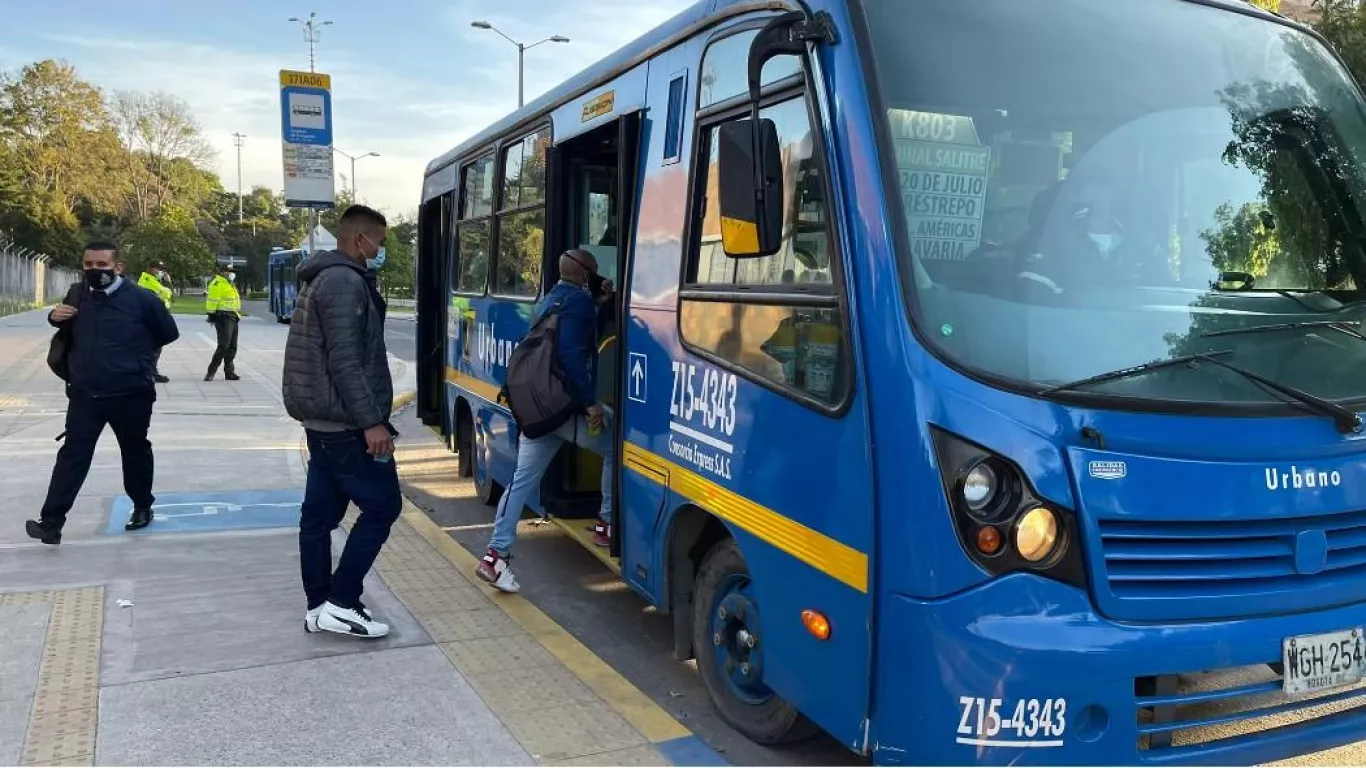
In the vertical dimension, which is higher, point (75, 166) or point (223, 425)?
point (75, 166)

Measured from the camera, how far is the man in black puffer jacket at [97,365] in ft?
19.6

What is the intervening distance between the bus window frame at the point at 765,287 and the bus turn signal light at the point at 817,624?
625 mm

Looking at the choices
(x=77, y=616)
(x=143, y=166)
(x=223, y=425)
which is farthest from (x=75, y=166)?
(x=77, y=616)

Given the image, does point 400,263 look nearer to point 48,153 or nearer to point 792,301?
point 48,153

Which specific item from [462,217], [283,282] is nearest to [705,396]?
[462,217]

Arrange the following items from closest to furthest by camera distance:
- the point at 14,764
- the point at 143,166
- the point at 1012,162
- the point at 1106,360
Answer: the point at 1106,360
the point at 1012,162
the point at 14,764
the point at 143,166

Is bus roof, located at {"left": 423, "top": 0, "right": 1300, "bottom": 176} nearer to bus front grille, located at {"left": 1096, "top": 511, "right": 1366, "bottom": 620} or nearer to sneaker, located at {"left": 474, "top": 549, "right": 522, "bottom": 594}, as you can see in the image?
bus front grille, located at {"left": 1096, "top": 511, "right": 1366, "bottom": 620}

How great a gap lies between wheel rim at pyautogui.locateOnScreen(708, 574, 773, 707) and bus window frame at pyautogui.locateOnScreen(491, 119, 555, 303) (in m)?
2.73

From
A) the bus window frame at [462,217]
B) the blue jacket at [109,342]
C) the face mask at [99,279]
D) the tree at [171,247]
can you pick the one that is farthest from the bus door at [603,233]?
the tree at [171,247]

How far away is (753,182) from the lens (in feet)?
10.1

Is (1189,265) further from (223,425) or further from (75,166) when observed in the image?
(75,166)

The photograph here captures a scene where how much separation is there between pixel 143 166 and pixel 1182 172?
80470mm

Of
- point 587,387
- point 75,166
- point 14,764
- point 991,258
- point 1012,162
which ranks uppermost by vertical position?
point 75,166

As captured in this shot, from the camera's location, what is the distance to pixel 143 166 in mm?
71250
